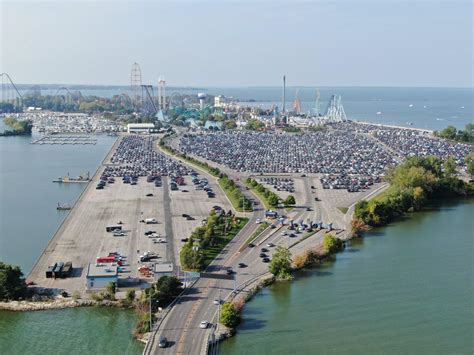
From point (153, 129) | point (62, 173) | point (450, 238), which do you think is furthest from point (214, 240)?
point (153, 129)

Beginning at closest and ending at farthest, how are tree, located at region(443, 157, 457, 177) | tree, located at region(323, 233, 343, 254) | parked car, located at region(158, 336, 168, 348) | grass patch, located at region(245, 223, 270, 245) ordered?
1. parked car, located at region(158, 336, 168, 348)
2. tree, located at region(323, 233, 343, 254)
3. grass patch, located at region(245, 223, 270, 245)
4. tree, located at region(443, 157, 457, 177)

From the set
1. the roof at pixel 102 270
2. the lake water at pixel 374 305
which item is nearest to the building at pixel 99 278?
the roof at pixel 102 270

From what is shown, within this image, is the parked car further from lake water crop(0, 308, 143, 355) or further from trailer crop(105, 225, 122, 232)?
trailer crop(105, 225, 122, 232)

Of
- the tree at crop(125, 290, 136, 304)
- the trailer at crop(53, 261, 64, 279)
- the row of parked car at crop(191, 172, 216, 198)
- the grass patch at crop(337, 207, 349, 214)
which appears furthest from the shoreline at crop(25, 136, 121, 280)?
the grass patch at crop(337, 207, 349, 214)

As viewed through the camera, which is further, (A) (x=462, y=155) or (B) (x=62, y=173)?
(A) (x=462, y=155)

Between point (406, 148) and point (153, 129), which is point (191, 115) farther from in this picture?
point (406, 148)

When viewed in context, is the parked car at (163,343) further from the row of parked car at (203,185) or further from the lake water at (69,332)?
the row of parked car at (203,185)

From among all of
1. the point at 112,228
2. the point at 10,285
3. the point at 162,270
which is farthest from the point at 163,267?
the point at 112,228
